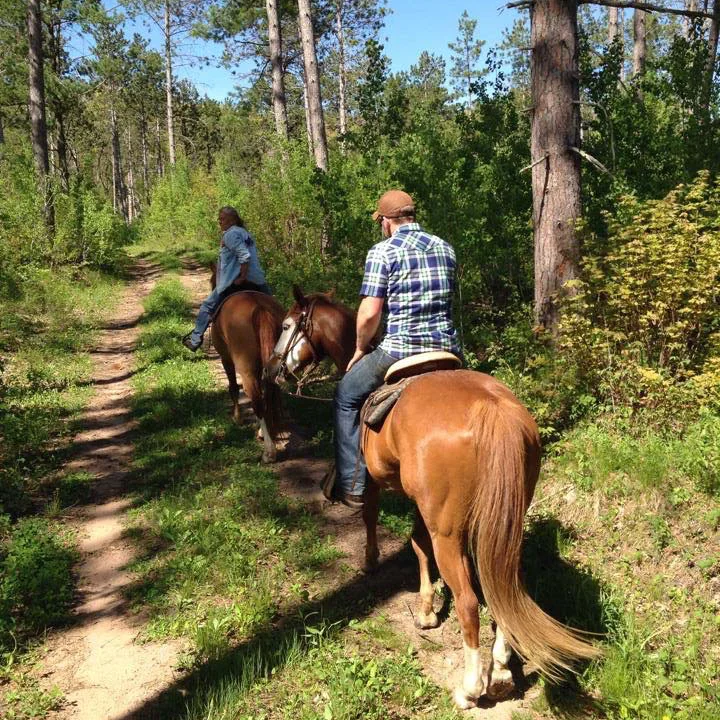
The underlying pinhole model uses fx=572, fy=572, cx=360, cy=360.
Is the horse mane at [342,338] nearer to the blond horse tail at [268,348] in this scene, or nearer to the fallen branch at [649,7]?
the blond horse tail at [268,348]

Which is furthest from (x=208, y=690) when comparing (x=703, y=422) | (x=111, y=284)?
(x=111, y=284)

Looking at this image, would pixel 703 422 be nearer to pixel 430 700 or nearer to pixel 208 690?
pixel 430 700

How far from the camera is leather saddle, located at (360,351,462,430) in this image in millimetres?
3590

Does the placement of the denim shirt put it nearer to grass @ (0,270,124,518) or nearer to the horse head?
the horse head

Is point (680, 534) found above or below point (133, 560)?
above

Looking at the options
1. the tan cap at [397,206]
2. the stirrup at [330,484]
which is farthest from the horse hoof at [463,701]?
the tan cap at [397,206]

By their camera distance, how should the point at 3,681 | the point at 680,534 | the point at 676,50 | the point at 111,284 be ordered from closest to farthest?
the point at 3,681, the point at 680,534, the point at 676,50, the point at 111,284

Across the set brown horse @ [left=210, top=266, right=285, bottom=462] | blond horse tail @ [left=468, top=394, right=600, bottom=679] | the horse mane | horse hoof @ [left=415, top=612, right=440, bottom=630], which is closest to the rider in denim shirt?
brown horse @ [left=210, top=266, right=285, bottom=462]

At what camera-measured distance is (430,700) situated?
320cm

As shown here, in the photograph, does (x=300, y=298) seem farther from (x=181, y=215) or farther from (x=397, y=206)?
(x=181, y=215)

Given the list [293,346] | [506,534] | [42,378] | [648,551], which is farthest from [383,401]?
[42,378]

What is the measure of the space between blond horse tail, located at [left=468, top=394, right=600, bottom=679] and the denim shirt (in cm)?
471

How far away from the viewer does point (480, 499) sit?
288 centimetres

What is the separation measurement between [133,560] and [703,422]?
4.68m
